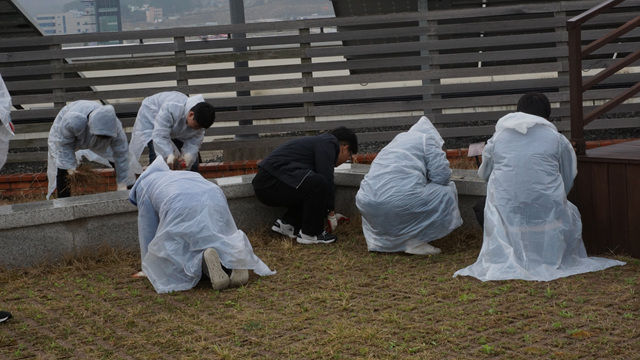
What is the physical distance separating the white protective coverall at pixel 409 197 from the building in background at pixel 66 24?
4.56 metres

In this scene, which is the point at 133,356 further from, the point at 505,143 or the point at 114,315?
the point at 505,143

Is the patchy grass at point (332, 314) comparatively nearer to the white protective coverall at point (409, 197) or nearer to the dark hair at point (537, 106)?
the white protective coverall at point (409, 197)

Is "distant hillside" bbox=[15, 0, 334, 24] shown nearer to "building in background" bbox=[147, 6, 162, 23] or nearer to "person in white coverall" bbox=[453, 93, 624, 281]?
"building in background" bbox=[147, 6, 162, 23]

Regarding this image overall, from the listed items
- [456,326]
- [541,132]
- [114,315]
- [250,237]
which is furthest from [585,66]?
[114,315]

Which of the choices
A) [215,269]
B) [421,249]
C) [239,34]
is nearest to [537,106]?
[421,249]

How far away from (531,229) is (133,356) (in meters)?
2.67

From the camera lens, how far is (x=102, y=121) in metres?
6.97

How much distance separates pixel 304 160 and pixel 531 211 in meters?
2.08

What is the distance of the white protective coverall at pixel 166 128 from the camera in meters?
7.07

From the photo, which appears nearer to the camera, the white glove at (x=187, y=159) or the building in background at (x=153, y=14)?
the white glove at (x=187, y=159)

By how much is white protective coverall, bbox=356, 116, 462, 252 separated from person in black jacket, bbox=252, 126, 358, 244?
493 mm

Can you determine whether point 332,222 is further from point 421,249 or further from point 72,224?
point 72,224

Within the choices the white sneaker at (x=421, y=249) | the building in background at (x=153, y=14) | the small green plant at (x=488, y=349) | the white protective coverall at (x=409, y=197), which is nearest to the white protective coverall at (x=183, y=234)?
the white protective coverall at (x=409, y=197)

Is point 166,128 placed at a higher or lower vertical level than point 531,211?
higher
